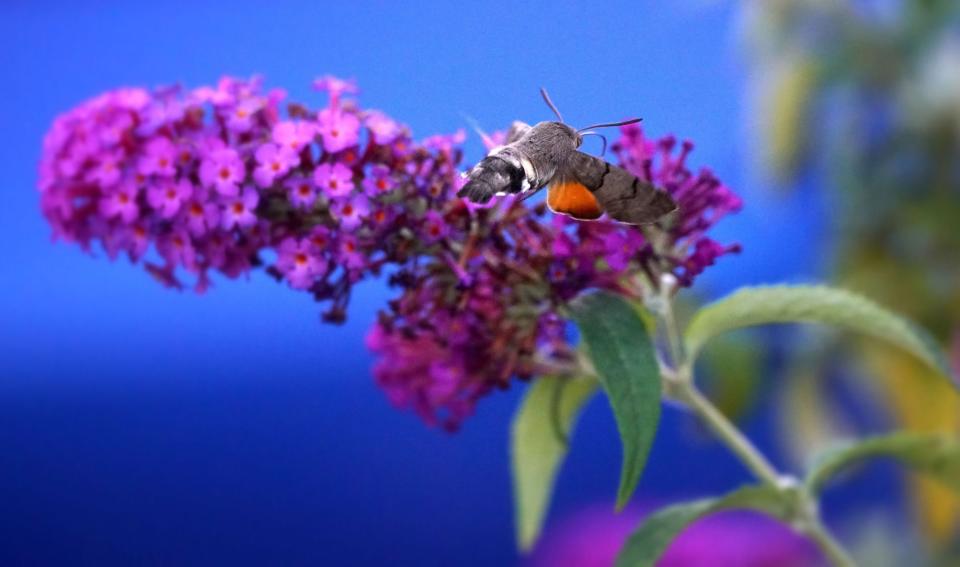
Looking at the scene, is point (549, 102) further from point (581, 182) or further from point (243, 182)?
point (243, 182)

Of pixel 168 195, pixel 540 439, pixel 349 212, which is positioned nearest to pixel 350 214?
pixel 349 212

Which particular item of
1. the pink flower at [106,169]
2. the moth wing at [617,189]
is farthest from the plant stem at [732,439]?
the pink flower at [106,169]

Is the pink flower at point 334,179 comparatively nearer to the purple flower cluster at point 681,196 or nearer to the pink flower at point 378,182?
the pink flower at point 378,182

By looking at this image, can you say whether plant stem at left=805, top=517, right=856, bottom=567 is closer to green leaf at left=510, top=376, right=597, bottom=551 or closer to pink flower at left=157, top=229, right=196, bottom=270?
green leaf at left=510, top=376, right=597, bottom=551

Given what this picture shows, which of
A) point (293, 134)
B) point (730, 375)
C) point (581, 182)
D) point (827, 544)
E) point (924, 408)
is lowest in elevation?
point (827, 544)

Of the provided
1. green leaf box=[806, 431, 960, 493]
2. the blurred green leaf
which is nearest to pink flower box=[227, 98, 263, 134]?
green leaf box=[806, 431, 960, 493]

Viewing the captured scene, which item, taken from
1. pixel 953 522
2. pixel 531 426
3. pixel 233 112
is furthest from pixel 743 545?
pixel 233 112

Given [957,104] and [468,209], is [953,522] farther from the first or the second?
[468,209]
